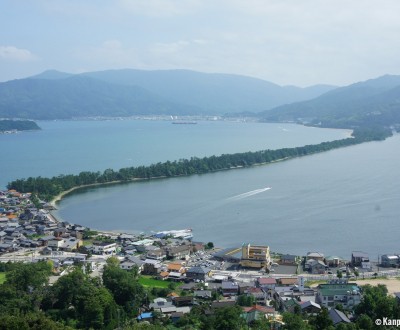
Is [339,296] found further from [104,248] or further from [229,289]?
[104,248]

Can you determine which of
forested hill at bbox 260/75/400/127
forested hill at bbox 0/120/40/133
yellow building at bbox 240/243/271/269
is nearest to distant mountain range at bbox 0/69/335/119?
forested hill at bbox 260/75/400/127

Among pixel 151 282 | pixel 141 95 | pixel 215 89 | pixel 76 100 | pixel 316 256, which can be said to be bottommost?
pixel 151 282

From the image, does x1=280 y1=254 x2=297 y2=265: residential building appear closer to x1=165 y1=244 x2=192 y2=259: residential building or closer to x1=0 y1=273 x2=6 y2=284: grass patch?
x1=165 y1=244 x2=192 y2=259: residential building

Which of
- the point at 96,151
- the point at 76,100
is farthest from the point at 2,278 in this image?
the point at 76,100

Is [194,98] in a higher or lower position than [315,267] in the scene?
higher

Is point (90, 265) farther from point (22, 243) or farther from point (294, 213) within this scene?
point (294, 213)

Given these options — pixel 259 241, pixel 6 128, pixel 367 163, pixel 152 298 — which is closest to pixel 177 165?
pixel 367 163
